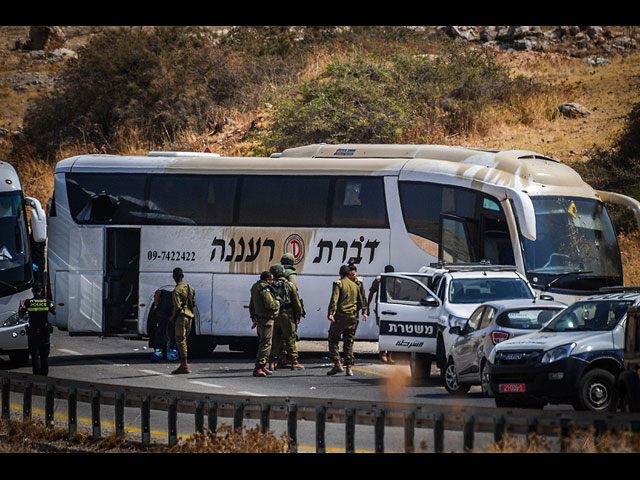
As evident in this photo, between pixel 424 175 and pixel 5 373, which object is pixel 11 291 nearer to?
pixel 5 373

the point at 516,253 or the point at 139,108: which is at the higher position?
the point at 139,108

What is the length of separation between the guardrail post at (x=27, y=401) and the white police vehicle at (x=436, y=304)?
6913mm

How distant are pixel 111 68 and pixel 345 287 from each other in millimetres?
36015

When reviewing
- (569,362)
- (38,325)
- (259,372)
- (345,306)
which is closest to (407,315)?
(345,306)

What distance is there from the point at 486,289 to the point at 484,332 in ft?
8.73

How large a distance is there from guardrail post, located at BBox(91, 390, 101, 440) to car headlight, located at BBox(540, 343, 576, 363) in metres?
5.55

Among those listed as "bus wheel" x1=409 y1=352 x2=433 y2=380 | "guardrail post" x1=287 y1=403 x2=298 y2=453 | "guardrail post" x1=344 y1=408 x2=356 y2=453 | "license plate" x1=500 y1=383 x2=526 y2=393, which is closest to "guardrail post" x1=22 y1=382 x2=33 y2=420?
"guardrail post" x1=287 y1=403 x2=298 y2=453

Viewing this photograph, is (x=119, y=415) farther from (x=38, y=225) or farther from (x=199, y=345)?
(x=199, y=345)

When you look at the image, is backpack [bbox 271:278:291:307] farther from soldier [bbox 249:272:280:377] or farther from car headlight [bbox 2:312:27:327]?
car headlight [bbox 2:312:27:327]

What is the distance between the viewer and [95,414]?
13.9 m

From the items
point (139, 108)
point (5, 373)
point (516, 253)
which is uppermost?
point (139, 108)

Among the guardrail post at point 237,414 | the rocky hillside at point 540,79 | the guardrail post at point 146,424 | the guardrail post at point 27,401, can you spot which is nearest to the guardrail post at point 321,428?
the guardrail post at point 237,414

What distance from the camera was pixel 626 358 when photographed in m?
12.8
